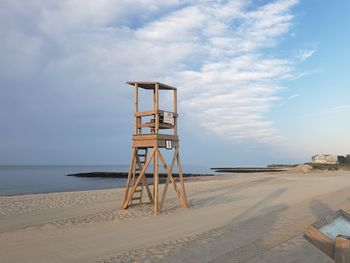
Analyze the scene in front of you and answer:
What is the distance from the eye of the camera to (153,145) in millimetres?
11273

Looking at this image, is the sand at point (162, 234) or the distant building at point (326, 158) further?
the distant building at point (326, 158)

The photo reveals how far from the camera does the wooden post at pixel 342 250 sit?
8.49 ft

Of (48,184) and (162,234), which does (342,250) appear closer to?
(162,234)

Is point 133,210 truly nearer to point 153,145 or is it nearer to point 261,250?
point 153,145

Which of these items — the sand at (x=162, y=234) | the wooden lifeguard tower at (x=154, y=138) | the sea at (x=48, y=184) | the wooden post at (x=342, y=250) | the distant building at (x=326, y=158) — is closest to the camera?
the wooden post at (x=342, y=250)

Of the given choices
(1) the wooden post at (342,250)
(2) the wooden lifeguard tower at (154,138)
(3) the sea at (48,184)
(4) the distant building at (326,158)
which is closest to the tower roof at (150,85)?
(2) the wooden lifeguard tower at (154,138)

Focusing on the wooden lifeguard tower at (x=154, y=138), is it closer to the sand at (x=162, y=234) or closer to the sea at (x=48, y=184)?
the sand at (x=162, y=234)

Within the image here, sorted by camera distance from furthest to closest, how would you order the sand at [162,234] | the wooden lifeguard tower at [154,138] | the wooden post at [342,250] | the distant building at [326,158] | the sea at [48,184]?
the distant building at [326,158], the sea at [48,184], the wooden lifeguard tower at [154,138], the sand at [162,234], the wooden post at [342,250]

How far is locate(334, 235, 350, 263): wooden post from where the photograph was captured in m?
2.59

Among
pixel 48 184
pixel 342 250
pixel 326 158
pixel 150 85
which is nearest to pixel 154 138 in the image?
pixel 150 85

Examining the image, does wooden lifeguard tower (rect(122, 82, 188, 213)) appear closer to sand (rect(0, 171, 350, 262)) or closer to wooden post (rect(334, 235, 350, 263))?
sand (rect(0, 171, 350, 262))

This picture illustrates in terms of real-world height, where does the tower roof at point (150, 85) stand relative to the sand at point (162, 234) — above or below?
above

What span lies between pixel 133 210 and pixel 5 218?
14.0 ft

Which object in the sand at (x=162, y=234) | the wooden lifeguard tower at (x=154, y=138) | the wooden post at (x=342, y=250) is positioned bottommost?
the sand at (x=162, y=234)
